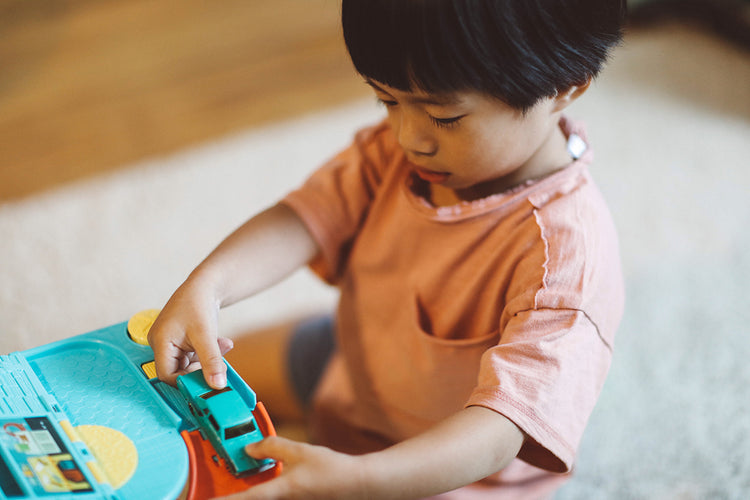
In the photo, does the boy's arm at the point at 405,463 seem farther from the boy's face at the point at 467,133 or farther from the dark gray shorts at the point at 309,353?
the dark gray shorts at the point at 309,353

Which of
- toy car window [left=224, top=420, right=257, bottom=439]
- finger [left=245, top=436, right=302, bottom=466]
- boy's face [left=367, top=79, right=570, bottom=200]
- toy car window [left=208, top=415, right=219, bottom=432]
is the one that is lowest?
finger [left=245, top=436, right=302, bottom=466]

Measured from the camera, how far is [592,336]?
502 millimetres

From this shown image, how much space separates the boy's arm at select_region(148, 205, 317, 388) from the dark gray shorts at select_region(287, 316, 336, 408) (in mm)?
247

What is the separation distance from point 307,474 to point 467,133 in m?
0.26

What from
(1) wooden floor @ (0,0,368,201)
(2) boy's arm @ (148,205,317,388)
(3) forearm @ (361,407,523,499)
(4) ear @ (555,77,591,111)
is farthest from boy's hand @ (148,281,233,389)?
(1) wooden floor @ (0,0,368,201)

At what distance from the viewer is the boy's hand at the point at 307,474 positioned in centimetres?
39

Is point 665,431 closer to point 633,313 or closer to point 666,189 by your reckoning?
point 633,313

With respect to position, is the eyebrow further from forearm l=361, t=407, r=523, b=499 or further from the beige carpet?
the beige carpet

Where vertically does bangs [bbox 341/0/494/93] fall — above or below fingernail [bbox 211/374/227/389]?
above

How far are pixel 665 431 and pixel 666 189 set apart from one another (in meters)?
0.48

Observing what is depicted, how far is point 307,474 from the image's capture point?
0.39m

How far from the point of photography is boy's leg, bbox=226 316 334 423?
0.88 m

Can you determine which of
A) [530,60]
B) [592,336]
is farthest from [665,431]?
[530,60]

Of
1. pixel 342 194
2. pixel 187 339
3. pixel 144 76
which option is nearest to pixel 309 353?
pixel 342 194
